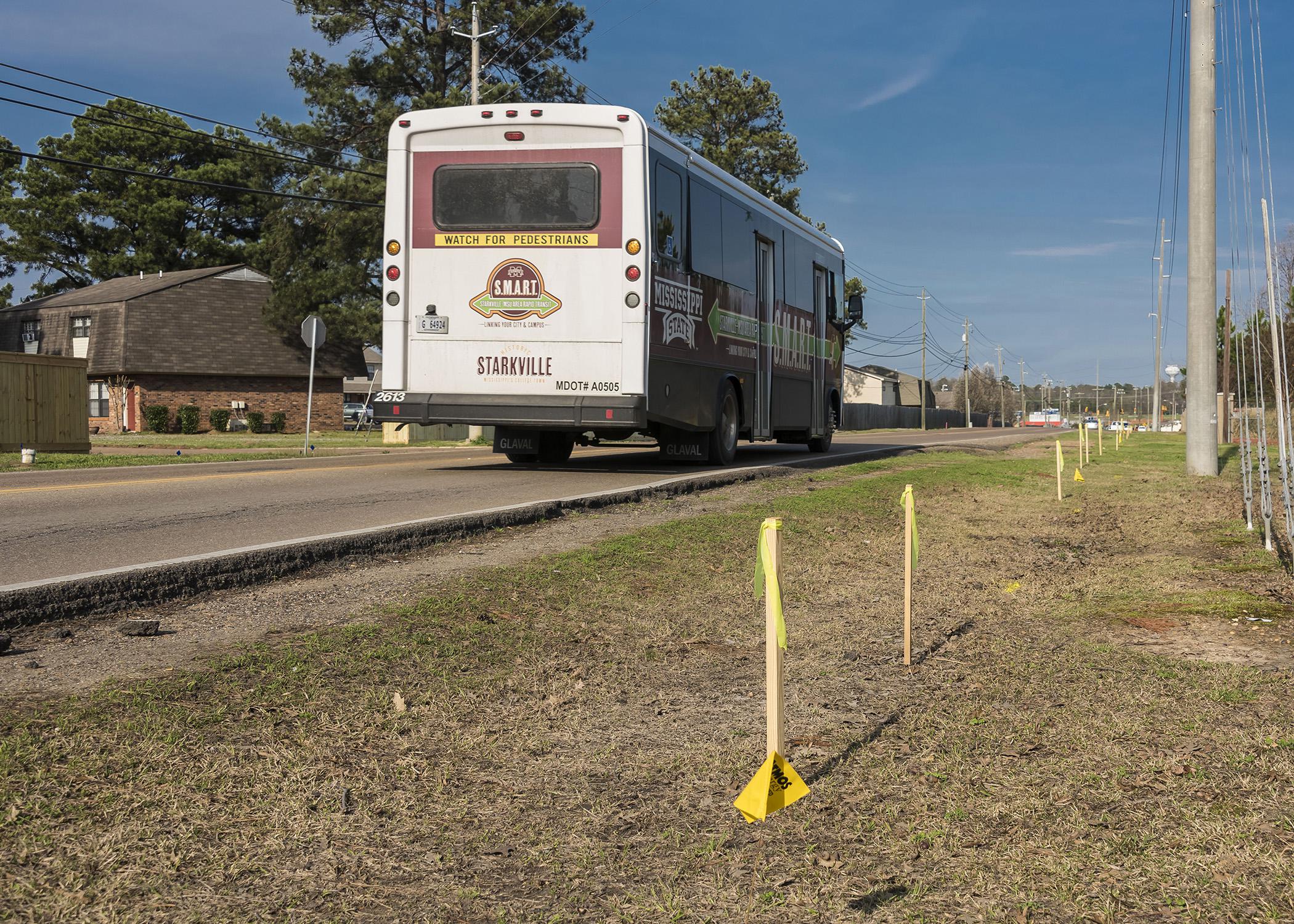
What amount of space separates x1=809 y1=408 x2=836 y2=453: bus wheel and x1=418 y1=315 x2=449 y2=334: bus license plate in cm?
1019

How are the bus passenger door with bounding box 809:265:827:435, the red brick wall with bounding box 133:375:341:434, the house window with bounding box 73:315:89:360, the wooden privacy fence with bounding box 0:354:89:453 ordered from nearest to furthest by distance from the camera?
the bus passenger door with bounding box 809:265:827:435
the wooden privacy fence with bounding box 0:354:89:453
the red brick wall with bounding box 133:375:341:434
the house window with bounding box 73:315:89:360

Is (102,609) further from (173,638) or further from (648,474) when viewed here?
(648,474)

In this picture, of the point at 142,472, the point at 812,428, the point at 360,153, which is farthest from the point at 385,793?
the point at 360,153

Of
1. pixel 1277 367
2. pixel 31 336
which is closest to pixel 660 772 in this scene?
pixel 1277 367

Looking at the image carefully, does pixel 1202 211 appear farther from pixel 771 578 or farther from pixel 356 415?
pixel 356 415

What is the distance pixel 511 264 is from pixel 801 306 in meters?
7.97

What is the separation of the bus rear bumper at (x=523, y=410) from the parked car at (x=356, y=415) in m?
41.7

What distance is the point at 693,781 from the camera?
3.98 metres

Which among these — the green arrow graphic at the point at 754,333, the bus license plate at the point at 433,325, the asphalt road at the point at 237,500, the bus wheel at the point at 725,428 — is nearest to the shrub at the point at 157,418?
the asphalt road at the point at 237,500

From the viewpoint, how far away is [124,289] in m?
51.9

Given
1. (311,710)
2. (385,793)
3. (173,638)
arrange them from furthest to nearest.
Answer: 1. (173,638)
2. (311,710)
3. (385,793)

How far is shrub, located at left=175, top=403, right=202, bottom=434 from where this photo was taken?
48.0 m

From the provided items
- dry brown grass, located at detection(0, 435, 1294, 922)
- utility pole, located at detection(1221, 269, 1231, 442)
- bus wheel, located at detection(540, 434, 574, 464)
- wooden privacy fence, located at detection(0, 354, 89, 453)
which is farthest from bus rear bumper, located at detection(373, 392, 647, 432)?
utility pole, located at detection(1221, 269, 1231, 442)

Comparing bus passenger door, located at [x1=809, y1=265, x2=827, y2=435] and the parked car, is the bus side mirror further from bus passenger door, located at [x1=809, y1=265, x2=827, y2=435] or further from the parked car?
the parked car
